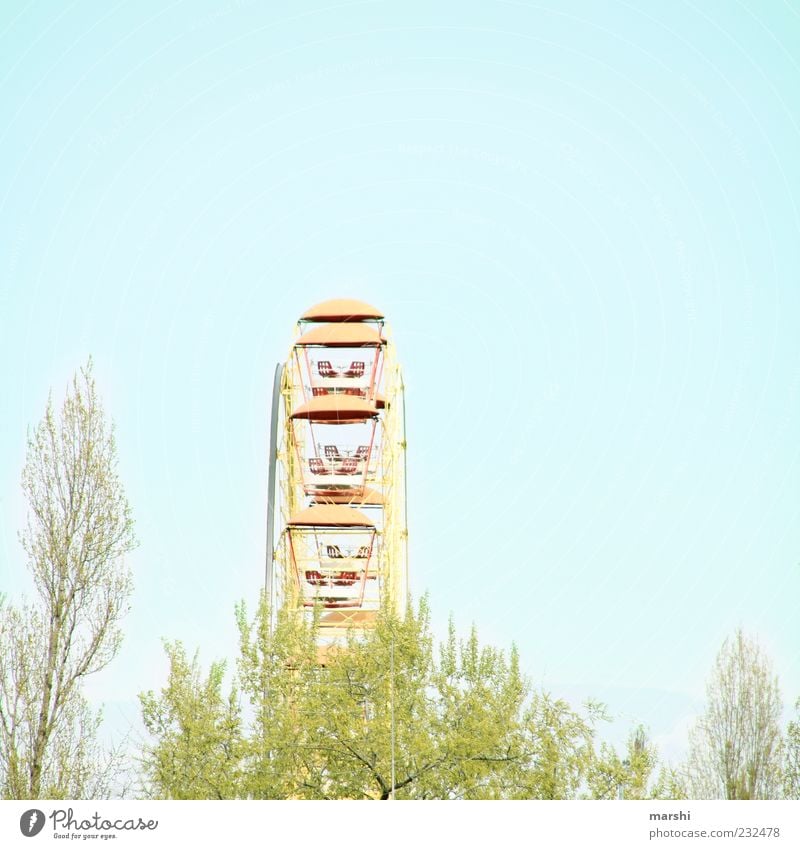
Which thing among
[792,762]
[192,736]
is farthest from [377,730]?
[792,762]

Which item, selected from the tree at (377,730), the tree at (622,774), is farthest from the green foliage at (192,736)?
the tree at (622,774)

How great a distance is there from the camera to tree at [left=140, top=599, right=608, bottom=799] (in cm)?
1328

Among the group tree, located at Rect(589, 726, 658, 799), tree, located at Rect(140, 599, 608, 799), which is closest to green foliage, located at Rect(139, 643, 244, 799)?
tree, located at Rect(140, 599, 608, 799)

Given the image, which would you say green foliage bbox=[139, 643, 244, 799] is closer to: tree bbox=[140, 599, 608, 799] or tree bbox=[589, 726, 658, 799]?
tree bbox=[140, 599, 608, 799]

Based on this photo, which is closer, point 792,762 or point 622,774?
point 622,774

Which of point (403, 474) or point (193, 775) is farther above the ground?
point (403, 474)

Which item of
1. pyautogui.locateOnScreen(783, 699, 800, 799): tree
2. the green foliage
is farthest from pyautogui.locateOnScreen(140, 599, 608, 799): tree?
pyautogui.locateOnScreen(783, 699, 800, 799): tree

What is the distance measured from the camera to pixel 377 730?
1357 centimetres

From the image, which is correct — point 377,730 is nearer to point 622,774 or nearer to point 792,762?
point 622,774

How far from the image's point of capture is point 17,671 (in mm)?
13664
